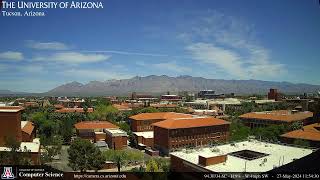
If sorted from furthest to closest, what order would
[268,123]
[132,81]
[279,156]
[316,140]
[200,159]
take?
[132,81], [268,123], [316,140], [279,156], [200,159]

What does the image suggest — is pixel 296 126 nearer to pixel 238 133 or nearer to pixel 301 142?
pixel 238 133

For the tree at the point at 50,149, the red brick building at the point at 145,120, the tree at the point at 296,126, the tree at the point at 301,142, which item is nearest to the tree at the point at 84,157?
the tree at the point at 50,149

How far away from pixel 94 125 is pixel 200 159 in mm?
10298

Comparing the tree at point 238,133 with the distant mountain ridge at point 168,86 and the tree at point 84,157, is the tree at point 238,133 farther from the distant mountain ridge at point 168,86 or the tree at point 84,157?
the distant mountain ridge at point 168,86

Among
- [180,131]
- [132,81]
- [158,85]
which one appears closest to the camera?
[180,131]

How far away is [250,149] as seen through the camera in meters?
11.2

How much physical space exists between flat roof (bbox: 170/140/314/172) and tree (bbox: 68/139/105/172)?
2298mm

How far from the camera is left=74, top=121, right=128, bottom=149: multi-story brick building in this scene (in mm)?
16125

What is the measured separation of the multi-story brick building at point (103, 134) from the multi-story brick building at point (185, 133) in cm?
177

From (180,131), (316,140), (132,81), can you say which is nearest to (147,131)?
(180,131)

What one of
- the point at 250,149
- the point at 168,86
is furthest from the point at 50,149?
the point at 168,86

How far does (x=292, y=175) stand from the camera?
537 centimetres

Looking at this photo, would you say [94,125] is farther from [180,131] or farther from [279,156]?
[279,156]

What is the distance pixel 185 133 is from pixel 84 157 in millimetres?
6907
